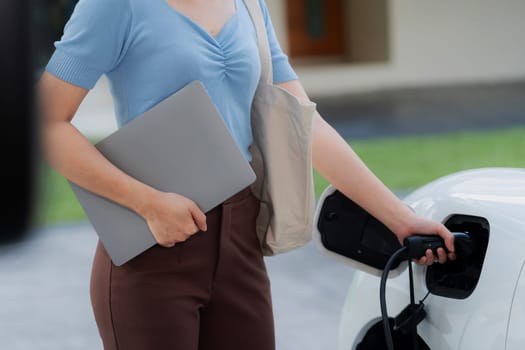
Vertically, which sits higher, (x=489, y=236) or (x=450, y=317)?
(x=489, y=236)

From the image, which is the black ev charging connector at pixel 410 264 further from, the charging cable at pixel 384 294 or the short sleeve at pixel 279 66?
the short sleeve at pixel 279 66

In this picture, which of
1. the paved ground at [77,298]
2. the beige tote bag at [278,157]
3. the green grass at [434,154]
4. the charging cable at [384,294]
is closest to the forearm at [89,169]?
the beige tote bag at [278,157]

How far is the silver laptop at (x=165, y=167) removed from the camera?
1806 mm

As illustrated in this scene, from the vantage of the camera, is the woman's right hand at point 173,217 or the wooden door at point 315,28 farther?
the wooden door at point 315,28

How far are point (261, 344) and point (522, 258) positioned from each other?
0.56m

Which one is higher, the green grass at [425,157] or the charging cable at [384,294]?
the charging cable at [384,294]

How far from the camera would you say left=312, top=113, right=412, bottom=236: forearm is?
2.09 m

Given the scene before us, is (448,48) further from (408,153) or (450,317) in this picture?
(450,317)

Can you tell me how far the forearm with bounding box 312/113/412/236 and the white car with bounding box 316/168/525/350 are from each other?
0.12 meters

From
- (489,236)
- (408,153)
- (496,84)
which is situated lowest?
(496,84)

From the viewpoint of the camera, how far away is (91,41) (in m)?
1.76

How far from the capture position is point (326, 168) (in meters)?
2.10

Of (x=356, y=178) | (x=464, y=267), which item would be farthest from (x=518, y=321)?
(x=356, y=178)

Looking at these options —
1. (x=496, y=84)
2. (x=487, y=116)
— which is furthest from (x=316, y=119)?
(x=496, y=84)
